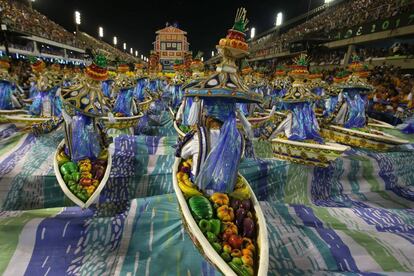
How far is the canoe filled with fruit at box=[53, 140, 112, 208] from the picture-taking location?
2.72 m

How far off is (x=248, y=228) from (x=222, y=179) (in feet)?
1.56

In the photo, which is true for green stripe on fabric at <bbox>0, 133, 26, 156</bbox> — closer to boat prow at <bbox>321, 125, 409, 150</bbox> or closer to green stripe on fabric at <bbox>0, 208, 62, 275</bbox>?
green stripe on fabric at <bbox>0, 208, 62, 275</bbox>

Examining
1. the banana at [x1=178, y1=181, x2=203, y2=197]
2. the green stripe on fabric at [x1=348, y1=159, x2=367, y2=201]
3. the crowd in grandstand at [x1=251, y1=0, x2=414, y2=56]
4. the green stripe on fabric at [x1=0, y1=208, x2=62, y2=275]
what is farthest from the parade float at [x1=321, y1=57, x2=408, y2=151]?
the crowd in grandstand at [x1=251, y1=0, x2=414, y2=56]

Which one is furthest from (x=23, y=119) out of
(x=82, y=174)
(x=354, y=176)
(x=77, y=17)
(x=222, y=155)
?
(x=77, y=17)

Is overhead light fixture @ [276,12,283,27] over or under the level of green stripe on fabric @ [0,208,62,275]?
over

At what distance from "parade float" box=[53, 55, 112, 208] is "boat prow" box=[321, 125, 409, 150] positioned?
490 centimetres

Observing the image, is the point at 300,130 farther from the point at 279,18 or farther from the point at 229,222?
the point at 279,18

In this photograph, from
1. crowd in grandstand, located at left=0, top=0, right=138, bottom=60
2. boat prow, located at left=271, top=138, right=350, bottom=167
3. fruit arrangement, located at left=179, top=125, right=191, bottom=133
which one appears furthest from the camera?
crowd in grandstand, located at left=0, top=0, right=138, bottom=60

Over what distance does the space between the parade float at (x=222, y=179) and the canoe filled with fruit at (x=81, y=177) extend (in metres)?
1.05

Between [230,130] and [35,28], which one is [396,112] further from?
[35,28]

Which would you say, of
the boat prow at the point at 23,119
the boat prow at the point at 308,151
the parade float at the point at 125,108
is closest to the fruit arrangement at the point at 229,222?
the boat prow at the point at 308,151

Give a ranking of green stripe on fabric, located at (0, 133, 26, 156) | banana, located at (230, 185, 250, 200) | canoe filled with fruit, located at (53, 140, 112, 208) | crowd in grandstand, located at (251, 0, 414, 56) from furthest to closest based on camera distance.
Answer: crowd in grandstand, located at (251, 0, 414, 56), green stripe on fabric, located at (0, 133, 26, 156), canoe filled with fruit, located at (53, 140, 112, 208), banana, located at (230, 185, 250, 200)

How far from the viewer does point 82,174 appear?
295 cm

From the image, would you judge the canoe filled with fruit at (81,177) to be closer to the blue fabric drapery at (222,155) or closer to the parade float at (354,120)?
the blue fabric drapery at (222,155)
